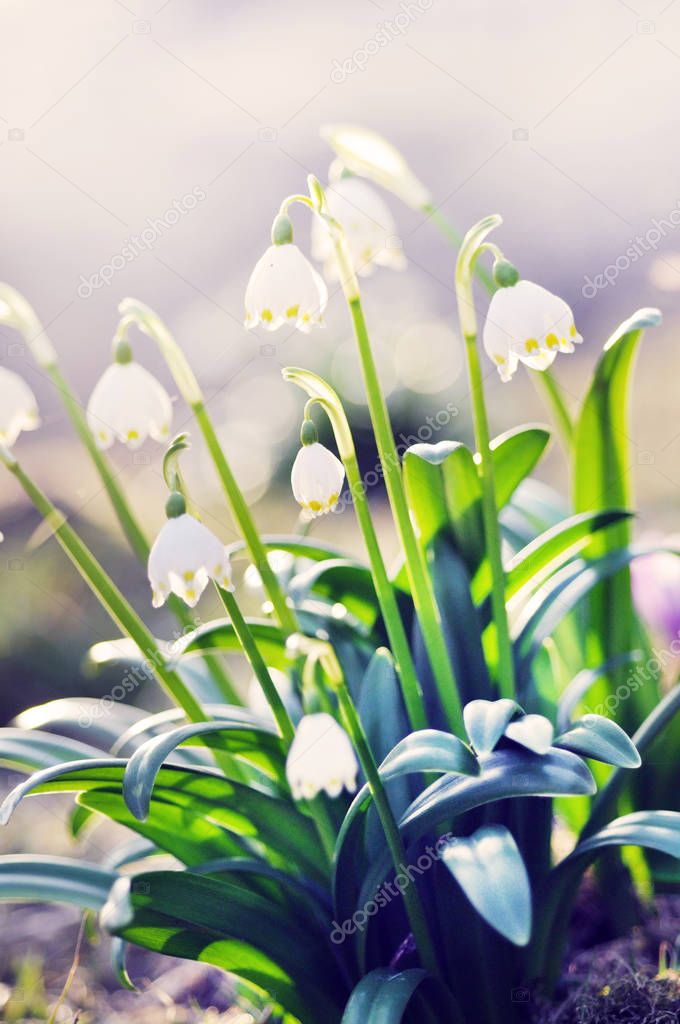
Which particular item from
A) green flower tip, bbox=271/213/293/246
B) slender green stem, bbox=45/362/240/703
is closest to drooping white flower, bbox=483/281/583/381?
green flower tip, bbox=271/213/293/246

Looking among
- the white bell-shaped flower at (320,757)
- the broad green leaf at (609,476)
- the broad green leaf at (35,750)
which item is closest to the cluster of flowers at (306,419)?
the white bell-shaped flower at (320,757)

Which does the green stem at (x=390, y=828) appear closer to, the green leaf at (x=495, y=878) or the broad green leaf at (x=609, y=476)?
the green leaf at (x=495, y=878)

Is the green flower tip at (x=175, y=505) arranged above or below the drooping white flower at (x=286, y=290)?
below

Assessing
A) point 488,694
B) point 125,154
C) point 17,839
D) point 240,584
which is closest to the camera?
point 488,694

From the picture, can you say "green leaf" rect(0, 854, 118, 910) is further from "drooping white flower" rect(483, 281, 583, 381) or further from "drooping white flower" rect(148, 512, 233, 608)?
"drooping white flower" rect(483, 281, 583, 381)

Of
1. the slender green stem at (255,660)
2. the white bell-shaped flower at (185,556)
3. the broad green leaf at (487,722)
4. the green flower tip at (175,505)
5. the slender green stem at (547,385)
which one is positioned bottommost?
the broad green leaf at (487,722)

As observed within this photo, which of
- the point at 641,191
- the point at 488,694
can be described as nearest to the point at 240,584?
the point at 488,694

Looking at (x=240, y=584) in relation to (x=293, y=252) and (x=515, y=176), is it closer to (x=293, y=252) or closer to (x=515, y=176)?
(x=293, y=252)
